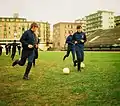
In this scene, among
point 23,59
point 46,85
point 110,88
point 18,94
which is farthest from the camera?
point 23,59

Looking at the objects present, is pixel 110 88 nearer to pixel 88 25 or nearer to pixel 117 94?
pixel 117 94

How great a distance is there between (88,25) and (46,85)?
188 meters

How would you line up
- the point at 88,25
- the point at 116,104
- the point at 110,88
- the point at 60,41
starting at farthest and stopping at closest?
the point at 88,25 → the point at 60,41 → the point at 110,88 → the point at 116,104

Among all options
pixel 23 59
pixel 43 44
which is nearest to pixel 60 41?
pixel 43 44

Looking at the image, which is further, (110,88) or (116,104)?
(110,88)

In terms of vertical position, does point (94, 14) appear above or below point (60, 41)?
above

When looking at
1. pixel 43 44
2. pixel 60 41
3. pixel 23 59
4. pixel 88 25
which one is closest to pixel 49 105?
pixel 23 59

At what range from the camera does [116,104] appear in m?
6.68

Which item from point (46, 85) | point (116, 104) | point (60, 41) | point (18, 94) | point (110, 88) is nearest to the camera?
point (116, 104)

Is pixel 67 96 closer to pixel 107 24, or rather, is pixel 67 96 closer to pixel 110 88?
pixel 110 88

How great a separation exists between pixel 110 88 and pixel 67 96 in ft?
5.87

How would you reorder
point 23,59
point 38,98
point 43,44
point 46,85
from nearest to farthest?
point 38,98, point 46,85, point 23,59, point 43,44

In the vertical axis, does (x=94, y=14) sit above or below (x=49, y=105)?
above

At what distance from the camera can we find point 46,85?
9.98 m
